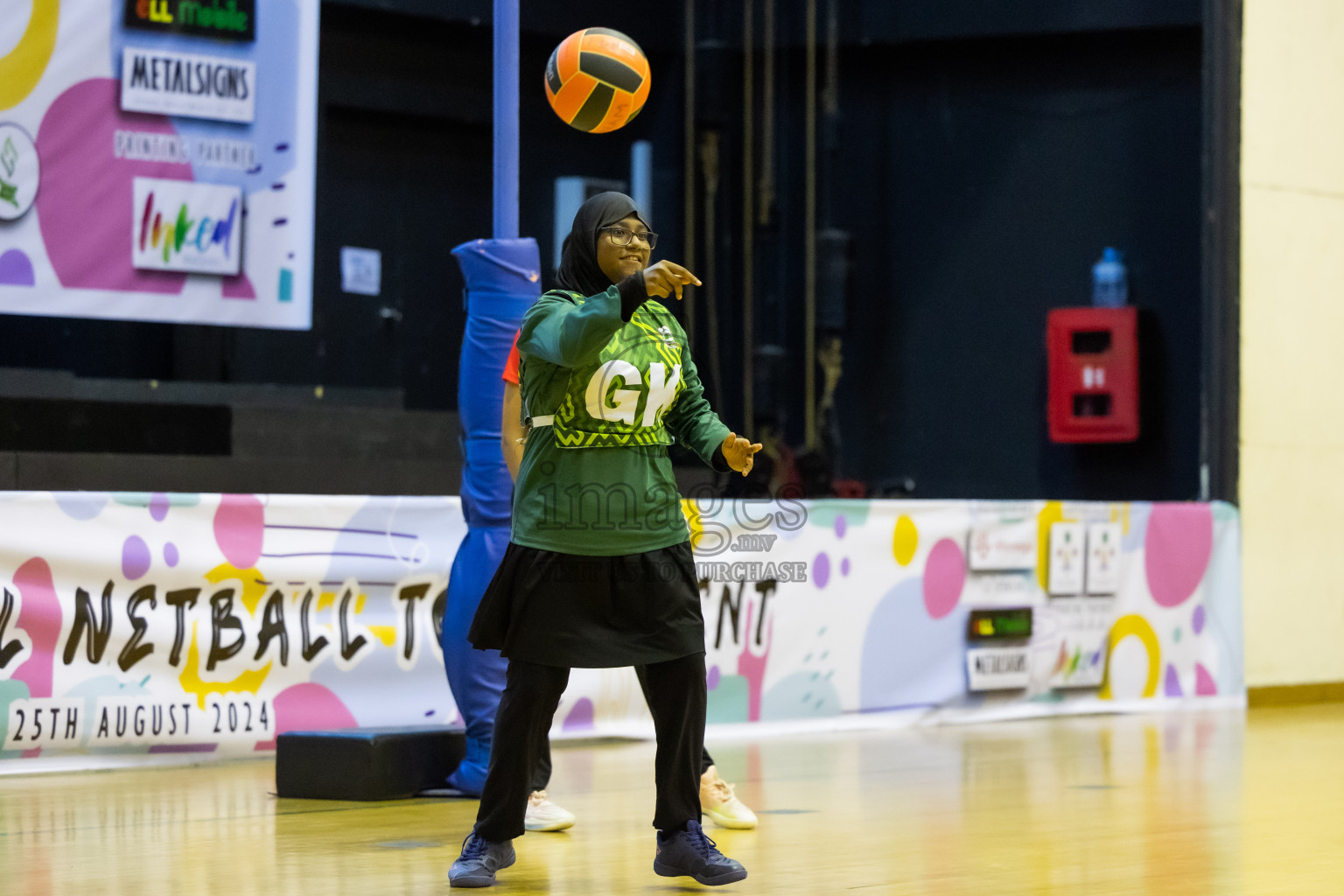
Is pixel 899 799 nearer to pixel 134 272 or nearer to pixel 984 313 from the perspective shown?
pixel 134 272

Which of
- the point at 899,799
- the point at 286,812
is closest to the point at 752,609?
the point at 899,799

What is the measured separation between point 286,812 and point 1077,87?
7.36 meters

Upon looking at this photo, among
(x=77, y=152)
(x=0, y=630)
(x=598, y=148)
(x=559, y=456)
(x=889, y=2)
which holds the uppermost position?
(x=889, y=2)

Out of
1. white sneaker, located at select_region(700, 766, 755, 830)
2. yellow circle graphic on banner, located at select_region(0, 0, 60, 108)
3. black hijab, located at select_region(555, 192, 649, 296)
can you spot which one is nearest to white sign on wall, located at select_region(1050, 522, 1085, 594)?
white sneaker, located at select_region(700, 766, 755, 830)

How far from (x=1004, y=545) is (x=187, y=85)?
14.8ft

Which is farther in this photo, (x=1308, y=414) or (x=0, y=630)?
(x=1308, y=414)

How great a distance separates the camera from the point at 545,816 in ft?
14.5

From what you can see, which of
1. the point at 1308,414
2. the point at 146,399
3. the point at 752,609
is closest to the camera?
the point at 752,609

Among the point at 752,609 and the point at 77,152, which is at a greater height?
the point at 77,152

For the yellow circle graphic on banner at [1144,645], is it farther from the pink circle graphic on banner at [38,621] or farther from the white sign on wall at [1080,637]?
the pink circle graphic on banner at [38,621]

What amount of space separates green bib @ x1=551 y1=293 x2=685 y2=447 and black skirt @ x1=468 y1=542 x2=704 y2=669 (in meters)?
0.27

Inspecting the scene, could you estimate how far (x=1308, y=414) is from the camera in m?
9.06

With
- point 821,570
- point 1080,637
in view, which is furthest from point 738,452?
point 1080,637

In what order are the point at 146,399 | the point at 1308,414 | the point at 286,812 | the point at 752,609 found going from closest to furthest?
1. the point at 286,812
2. the point at 752,609
3. the point at 146,399
4. the point at 1308,414
